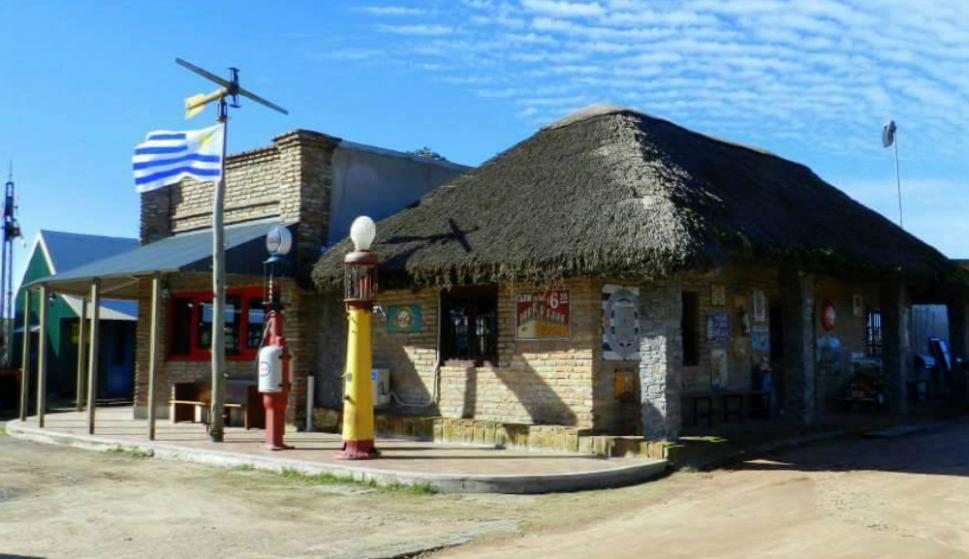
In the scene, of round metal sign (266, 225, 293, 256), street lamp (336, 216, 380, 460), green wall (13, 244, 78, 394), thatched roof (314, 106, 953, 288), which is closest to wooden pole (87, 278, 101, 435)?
round metal sign (266, 225, 293, 256)

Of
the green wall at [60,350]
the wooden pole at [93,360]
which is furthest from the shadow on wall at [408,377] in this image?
the green wall at [60,350]

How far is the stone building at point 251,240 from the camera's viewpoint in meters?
15.4

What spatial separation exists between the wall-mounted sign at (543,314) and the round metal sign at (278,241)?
12.5 feet

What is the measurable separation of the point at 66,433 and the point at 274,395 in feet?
15.7

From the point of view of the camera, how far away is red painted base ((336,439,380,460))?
11344 mm

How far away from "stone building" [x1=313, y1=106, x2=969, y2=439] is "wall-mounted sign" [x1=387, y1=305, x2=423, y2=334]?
0.03 metres

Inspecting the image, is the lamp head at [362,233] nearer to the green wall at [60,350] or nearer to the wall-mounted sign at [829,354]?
the wall-mounted sign at [829,354]

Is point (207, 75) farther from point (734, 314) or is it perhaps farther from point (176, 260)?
point (734, 314)

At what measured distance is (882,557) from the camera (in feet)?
21.4

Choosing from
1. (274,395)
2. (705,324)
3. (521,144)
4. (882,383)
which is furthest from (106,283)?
(882,383)

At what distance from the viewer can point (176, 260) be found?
46.5 ft

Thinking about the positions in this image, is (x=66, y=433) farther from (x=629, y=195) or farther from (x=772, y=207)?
(x=772, y=207)

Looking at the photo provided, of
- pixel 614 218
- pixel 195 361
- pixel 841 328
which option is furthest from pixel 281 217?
pixel 841 328

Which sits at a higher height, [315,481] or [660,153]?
[660,153]
